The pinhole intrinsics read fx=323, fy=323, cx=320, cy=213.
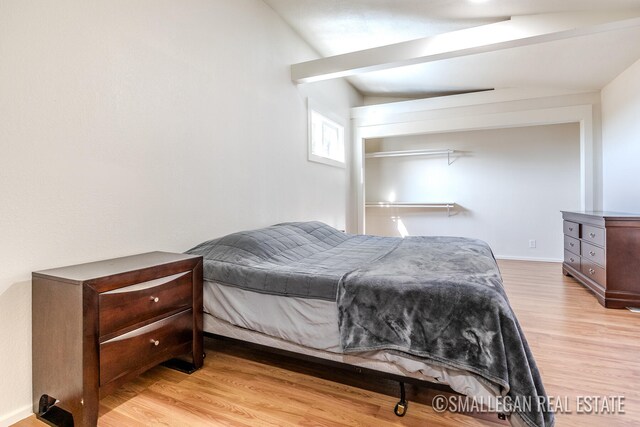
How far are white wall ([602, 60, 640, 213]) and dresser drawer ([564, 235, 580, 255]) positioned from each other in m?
0.57

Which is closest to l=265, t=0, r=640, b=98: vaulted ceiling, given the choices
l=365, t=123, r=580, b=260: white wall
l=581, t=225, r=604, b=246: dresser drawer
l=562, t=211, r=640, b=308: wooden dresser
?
l=365, t=123, r=580, b=260: white wall

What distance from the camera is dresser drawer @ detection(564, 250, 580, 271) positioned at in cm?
366

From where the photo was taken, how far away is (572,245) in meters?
3.82

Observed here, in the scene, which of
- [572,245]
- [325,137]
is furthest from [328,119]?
[572,245]

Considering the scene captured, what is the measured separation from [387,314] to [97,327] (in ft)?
4.16

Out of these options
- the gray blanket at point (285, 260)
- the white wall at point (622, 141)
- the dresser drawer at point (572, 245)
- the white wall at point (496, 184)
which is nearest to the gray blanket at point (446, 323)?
the gray blanket at point (285, 260)

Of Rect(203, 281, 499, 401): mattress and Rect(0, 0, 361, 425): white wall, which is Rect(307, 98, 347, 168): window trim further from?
Rect(203, 281, 499, 401): mattress

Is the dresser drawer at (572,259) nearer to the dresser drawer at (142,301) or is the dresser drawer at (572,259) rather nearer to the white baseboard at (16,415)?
the dresser drawer at (142,301)

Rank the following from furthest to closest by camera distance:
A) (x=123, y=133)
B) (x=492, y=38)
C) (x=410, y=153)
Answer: (x=410, y=153) < (x=492, y=38) < (x=123, y=133)

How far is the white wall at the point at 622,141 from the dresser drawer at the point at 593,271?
0.72 meters

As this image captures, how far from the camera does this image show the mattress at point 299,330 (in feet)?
4.57

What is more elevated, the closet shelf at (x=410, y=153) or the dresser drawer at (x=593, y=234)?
the closet shelf at (x=410, y=153)

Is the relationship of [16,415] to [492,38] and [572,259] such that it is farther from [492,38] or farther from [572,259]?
[572,259]

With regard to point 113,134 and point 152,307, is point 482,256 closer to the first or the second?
point 152,307
